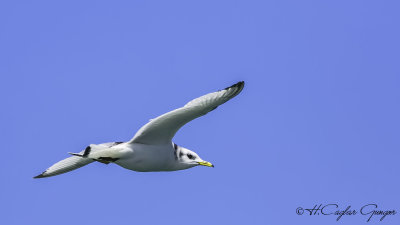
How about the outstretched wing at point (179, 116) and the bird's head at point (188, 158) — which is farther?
the bird's head at point (188, 158)

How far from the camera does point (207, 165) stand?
47.4ft

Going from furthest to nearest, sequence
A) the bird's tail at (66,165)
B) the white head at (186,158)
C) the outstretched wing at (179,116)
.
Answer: the bird's tail at (66,165), the white head at (186,158), the outstretched wing at (179,116)

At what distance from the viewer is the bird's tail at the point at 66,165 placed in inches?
577

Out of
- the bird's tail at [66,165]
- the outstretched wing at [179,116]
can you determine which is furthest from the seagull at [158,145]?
the bird's tail at [66,165]

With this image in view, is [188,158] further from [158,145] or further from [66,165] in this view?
[66,165]

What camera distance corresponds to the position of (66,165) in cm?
1481

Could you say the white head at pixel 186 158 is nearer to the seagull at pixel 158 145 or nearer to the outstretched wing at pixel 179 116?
the seagull at pixel 158 145

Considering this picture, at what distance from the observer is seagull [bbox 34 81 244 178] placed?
12.7 metres

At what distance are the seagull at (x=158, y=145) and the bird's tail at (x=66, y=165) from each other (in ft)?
4.36

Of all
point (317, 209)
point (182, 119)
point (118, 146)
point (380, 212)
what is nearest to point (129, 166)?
point (118, 146)

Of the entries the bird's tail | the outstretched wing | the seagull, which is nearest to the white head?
the seagull

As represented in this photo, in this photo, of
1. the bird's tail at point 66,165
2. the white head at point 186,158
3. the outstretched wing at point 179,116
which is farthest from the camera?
the bird's tail at point 66,165

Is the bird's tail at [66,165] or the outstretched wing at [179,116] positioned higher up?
the outstretched wing at [179,116]

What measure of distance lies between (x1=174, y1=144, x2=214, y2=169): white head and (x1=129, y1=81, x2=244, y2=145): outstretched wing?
2.34 feet
